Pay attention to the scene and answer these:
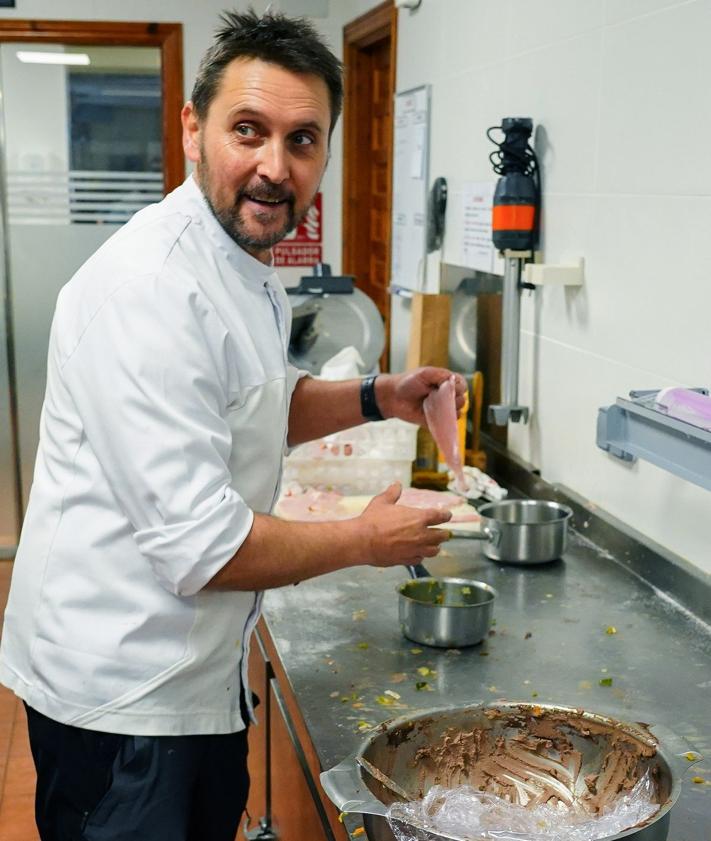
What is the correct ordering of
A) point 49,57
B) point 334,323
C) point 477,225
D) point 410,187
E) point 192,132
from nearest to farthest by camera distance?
point 192,132, point 477,225, point 334,323, point 410,187, point 49,57

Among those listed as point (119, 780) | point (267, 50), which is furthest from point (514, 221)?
point (119, 780)

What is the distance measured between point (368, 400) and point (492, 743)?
706mm

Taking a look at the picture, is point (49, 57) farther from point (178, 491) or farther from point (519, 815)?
point (519, 815)

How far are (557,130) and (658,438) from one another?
3.12 ft

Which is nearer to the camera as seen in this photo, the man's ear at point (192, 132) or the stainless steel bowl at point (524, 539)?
the man's ear at point (192, 132)

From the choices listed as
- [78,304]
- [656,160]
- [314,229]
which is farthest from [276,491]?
[314,229]

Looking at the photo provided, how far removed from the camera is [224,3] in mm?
4391

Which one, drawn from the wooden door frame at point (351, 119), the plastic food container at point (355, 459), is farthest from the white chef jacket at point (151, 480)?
the wooden door frame at point (351, 119)

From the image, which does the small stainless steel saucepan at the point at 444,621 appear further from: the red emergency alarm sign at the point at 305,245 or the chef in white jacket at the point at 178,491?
the red emergency alarm sign at the point at 305,245

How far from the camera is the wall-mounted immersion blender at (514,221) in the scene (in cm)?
237

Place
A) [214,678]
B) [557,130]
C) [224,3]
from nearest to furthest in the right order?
[214,678] → [557,130] → [224,3]

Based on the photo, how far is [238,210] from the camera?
4.46 ft

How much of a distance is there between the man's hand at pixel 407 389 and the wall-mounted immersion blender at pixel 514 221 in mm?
669

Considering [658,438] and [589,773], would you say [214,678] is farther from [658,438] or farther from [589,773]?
[658,438]
